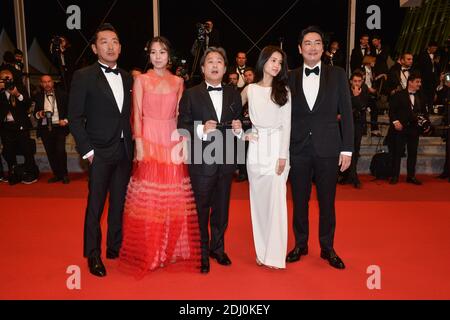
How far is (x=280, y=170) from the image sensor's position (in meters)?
3.06

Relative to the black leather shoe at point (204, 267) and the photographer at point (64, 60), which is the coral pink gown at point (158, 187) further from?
the photographer at point (64, 60)

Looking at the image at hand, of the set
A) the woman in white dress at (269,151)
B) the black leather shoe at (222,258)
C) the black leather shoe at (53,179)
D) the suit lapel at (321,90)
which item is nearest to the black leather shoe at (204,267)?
the black leather shoe at (222,258)

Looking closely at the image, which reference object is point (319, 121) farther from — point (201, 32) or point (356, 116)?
point (201, 32)

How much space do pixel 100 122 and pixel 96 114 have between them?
2.4 inches

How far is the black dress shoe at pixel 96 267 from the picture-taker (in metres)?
3.03

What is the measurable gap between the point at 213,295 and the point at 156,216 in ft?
2.23

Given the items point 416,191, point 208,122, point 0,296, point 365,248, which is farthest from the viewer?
point 416,191

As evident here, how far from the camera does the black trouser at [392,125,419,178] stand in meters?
6.35

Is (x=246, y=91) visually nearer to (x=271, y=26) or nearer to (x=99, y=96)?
(x=99, y=96)

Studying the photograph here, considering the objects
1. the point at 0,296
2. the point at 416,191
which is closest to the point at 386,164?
the point at 416,191

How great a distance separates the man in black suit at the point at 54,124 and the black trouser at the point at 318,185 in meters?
4.36

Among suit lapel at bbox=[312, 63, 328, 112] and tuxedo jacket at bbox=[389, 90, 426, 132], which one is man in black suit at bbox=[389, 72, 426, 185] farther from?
suit lapel at bbox=[312, 63, 328, 112]

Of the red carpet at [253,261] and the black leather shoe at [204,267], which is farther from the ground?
the black leather shoe at [204,267]

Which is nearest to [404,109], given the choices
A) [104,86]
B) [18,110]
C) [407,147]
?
[407,147]
